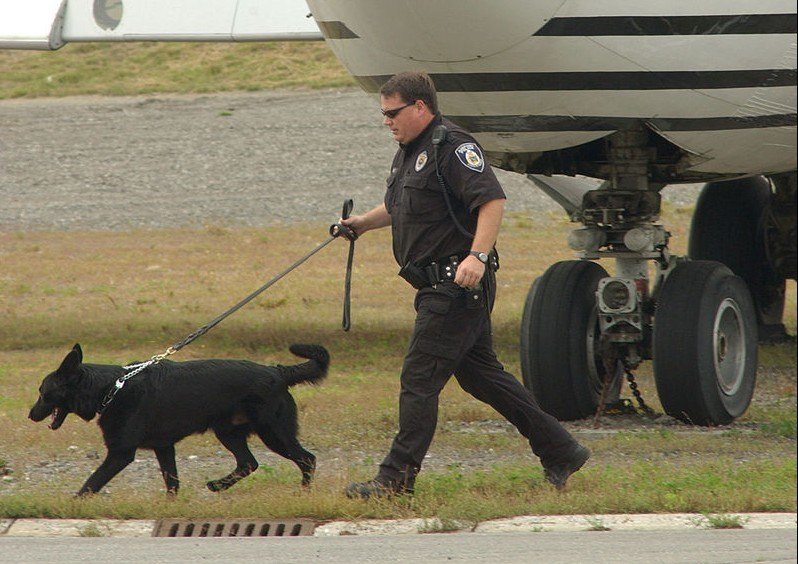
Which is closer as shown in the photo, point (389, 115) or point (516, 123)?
point (389, 115)

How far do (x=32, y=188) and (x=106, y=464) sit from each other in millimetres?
16232

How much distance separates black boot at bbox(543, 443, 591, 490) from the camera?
7.06 m

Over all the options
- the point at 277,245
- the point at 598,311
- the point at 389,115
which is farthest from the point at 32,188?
the point at 389,115

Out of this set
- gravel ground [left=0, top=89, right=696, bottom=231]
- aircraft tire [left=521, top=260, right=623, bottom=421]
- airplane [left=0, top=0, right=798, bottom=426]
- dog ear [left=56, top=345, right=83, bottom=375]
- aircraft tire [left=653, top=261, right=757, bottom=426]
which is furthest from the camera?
gravel ground [left=0, top=89, right=696, bottom=231]

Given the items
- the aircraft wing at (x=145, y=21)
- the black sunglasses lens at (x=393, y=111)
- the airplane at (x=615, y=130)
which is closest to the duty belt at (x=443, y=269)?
the black sunglasses lens at (x=393, y=111)

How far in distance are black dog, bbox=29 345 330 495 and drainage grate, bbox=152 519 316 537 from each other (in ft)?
1.83

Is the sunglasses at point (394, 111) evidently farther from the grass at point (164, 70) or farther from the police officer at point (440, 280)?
the grass at point (164, 70)

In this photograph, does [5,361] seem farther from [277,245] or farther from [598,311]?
[277,245]

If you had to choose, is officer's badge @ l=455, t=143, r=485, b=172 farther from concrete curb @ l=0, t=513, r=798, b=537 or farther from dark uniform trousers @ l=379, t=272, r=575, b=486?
concrete curb @ l=0, t=513, r=798, b=537

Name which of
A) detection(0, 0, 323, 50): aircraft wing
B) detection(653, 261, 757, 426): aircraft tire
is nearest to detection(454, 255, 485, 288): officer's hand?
detection(653, 261, 757, 426): aircraft tire

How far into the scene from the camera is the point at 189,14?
13.1 m

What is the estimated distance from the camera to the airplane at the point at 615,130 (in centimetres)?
807

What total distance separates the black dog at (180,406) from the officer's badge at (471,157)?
145cm

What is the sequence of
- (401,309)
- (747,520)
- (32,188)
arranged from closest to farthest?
1. (747,520)
2. (401,309)
3. (32,188)
